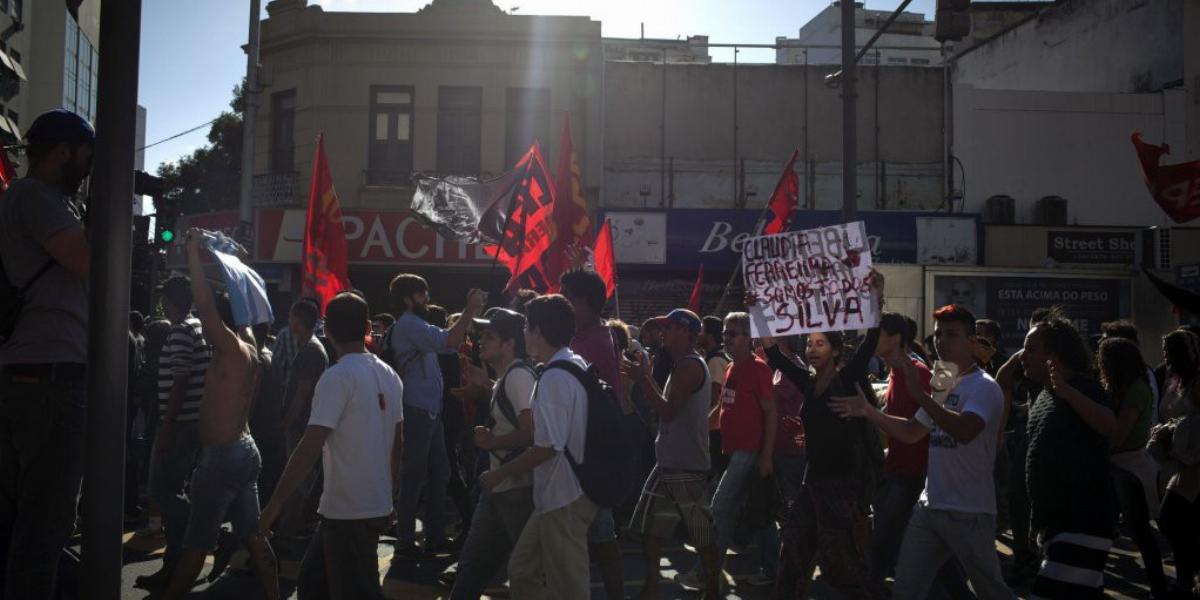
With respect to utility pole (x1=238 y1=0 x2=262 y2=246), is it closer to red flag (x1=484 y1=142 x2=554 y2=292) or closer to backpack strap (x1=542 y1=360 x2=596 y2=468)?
red flag (x1=484 y1=142 x2=554 y2=292)

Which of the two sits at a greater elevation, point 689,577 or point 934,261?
point 934,261

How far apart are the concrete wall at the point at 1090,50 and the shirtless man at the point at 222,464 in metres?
23.5

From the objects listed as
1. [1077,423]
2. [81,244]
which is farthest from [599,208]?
[81,244]

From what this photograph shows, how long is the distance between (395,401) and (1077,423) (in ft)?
11.2

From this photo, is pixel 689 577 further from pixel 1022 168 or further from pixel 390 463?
pixel 1022 168

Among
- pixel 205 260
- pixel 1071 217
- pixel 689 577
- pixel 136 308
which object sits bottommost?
pixel 689 577

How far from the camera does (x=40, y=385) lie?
3527 millimetres

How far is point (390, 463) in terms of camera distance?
5074 mm

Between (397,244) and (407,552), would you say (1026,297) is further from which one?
(407,552)

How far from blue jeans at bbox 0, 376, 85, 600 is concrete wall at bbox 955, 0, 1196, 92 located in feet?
81.9

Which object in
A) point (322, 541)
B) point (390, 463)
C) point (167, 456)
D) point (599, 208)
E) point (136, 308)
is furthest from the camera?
point (599, 208)

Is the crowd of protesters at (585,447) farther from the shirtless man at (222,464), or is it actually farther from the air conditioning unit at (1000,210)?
the air conditioning unit at (1000,210)

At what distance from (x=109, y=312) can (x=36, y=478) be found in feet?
3.36

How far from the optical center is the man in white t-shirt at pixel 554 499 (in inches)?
185
